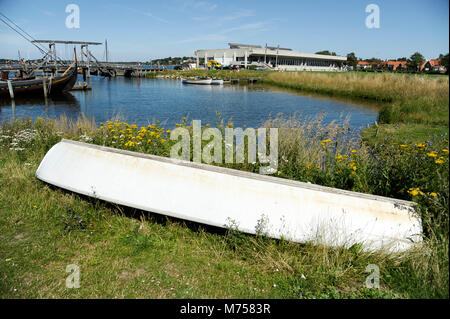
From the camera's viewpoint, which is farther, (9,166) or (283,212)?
(9,166)

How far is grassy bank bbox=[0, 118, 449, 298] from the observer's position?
2.82 metres

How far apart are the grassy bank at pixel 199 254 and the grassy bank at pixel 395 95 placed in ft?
4.04

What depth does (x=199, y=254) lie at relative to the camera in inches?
135

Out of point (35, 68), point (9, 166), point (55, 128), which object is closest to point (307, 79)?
point (55, 128)

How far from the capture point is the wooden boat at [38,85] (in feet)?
84.7

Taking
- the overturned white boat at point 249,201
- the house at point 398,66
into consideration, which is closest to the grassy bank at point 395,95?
the overturned white boat at point 249,201

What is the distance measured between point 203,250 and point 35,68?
5494 cm

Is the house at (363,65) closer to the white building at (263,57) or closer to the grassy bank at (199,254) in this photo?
the white building at (263,57)

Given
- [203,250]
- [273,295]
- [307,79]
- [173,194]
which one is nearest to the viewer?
[273,295]

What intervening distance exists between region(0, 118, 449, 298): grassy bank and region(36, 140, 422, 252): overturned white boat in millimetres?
165

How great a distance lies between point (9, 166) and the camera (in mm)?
5715

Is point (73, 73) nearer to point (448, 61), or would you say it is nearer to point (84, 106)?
point (84, 106)

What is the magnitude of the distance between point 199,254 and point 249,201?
2.91ft

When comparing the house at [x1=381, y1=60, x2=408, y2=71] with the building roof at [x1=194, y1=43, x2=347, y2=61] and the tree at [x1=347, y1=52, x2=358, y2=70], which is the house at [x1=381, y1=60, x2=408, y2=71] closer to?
the building roof at [x1=194, y1=43, x2=347, y2=61]
